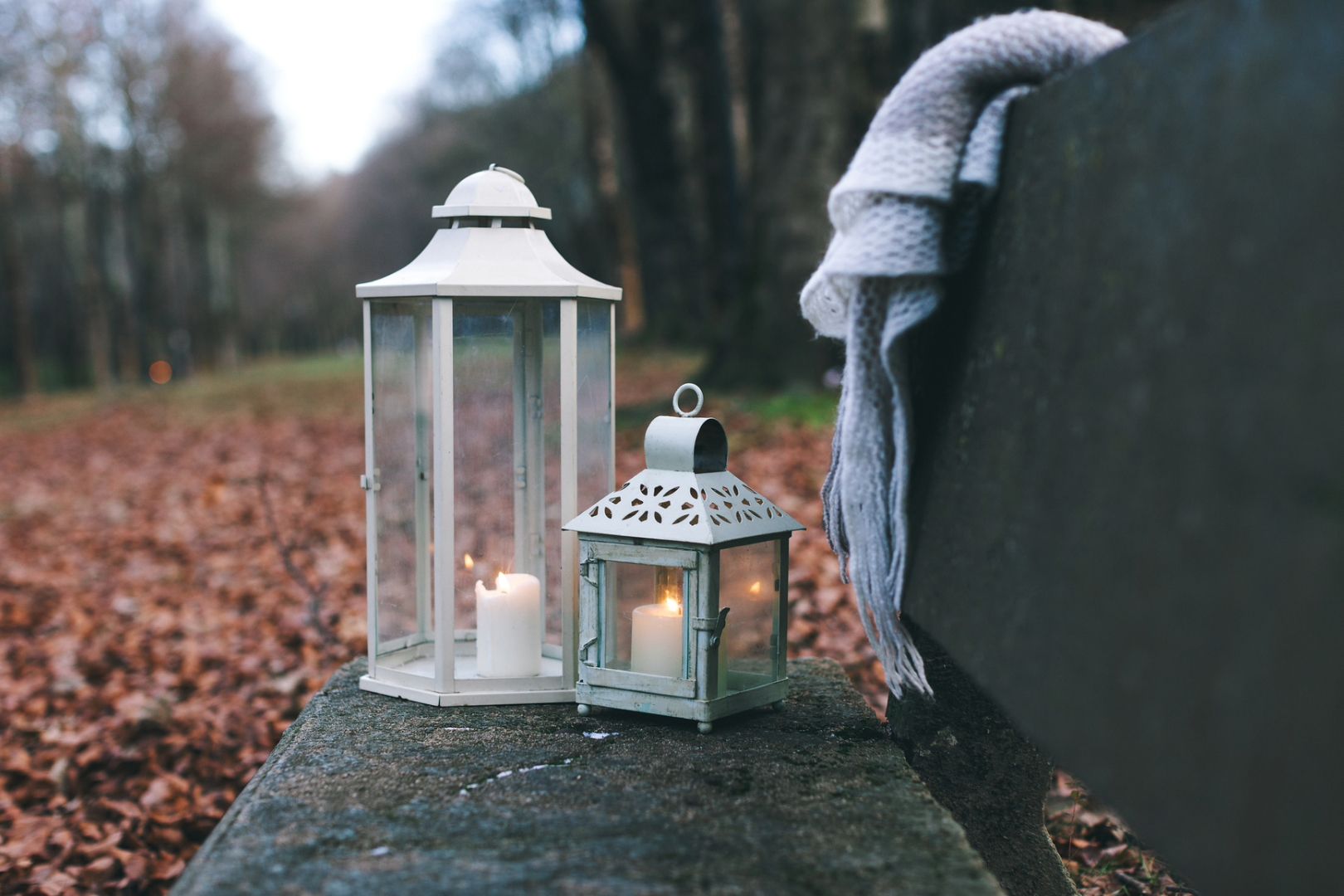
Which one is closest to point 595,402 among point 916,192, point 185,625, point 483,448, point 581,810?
point 483,448

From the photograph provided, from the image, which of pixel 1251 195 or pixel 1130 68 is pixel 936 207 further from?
pixel 1251 195

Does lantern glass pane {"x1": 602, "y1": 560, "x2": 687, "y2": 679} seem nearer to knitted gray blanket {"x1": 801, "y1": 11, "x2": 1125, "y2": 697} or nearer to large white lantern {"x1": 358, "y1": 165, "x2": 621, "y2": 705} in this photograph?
large white lantern {"x1": 358, "y1": 165, "x2": 621, "y2": 705}

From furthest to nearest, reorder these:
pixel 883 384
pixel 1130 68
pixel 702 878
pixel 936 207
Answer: pixel 883 384 < pixel 936 207 < pixel 702 878 < pixel 1130 68

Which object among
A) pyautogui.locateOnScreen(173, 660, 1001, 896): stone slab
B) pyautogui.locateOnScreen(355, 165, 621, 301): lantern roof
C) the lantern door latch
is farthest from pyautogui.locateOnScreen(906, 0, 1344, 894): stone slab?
pyautogui.locateOnScreen(355, 165, 621, 301): lantern roof

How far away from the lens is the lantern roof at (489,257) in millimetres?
2484

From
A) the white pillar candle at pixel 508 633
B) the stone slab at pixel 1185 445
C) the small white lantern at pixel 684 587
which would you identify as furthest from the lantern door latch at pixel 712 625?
the stone slab at pixel 1185 445

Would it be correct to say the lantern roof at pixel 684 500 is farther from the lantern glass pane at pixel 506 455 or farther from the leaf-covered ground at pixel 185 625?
the leaf-covered ground at pixel 185 625

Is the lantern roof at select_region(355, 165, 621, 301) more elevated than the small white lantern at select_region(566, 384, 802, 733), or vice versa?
the lantern roof at select_region(355, 165, 621, 301)

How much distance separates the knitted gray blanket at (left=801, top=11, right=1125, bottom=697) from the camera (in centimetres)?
171

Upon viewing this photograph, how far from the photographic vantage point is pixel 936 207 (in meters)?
1.73

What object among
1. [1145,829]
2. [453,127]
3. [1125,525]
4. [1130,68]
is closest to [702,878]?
[1145,829]

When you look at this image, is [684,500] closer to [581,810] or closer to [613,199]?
[581,810]

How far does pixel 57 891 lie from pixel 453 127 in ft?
127

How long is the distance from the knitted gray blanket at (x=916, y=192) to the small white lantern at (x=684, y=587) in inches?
18.6
